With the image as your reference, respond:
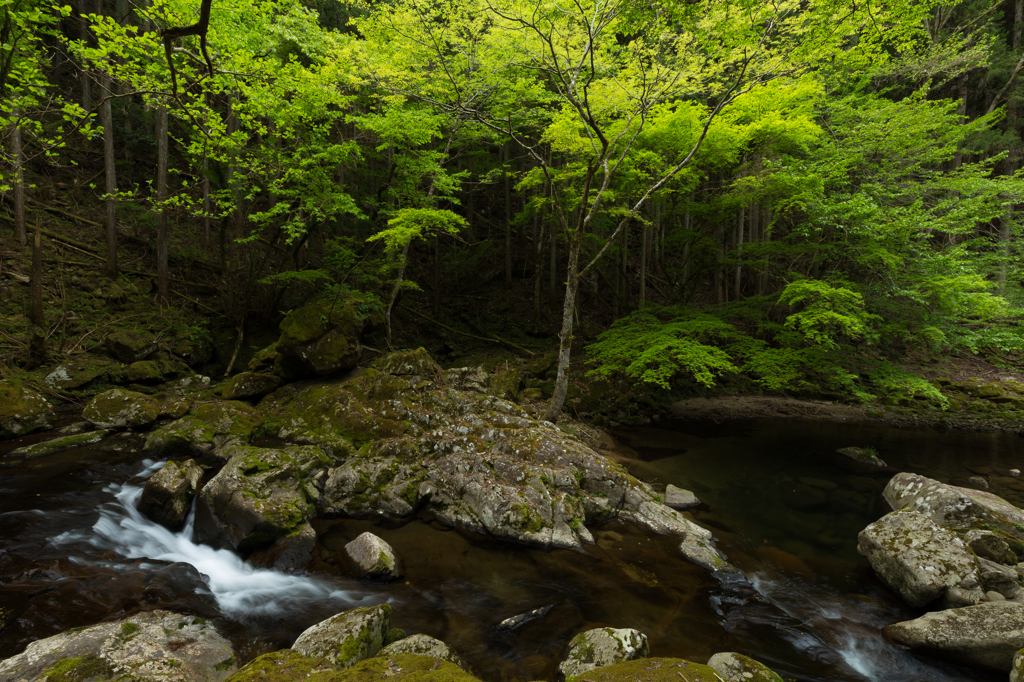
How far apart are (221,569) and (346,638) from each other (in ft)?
9.22

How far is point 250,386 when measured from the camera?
9742mm

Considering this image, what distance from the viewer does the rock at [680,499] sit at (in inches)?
324

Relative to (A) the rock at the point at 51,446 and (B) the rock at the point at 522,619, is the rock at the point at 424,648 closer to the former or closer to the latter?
(B) the rock at the point at 522,619

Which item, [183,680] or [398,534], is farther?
[398,534]

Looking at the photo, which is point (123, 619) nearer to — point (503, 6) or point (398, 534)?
point (398, 534)

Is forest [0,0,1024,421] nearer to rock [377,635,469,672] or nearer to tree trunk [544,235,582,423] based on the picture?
tree trunk [544,235,582,423]

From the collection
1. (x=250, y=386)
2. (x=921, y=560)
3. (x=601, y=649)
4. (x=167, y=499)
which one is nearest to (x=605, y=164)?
(x=921, y=560)

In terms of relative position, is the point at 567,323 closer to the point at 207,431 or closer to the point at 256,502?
the point at 256,502

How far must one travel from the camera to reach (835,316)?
9.53m

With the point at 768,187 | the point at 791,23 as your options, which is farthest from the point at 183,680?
the point at 768,187

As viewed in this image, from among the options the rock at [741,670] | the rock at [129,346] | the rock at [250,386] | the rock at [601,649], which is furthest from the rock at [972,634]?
the rock at [129,346]

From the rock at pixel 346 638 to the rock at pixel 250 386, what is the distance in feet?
23.0

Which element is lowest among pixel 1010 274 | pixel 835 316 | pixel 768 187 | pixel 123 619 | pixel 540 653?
pixel 540 653

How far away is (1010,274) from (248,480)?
69.1 feet
